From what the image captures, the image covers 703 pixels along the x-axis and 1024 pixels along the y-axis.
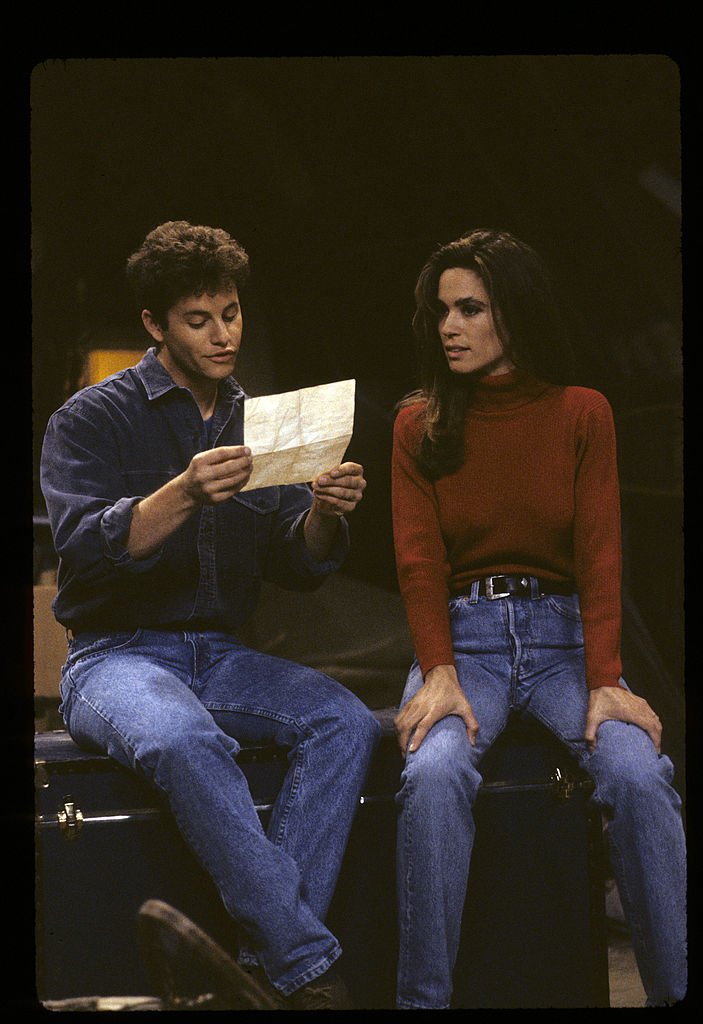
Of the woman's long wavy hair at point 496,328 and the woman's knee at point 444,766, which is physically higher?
the woman's long wavy hair at point 496,328

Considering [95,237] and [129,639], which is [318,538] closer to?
[129,639]

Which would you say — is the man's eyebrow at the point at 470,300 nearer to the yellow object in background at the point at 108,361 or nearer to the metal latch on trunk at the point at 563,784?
the yellow object in background at the point at 108,361

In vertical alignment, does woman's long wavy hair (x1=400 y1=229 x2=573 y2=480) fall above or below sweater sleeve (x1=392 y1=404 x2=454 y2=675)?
above

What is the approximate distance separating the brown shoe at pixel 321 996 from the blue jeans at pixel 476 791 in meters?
0.15

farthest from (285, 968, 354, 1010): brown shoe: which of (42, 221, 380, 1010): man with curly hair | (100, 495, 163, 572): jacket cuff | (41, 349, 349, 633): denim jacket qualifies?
(100, 495, 163, 572): jacket cuff

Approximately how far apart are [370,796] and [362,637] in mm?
411

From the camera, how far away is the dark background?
2.53 m

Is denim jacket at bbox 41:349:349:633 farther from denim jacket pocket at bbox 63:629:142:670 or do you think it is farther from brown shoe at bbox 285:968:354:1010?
brown shoe at bbox 285:968:354:1010

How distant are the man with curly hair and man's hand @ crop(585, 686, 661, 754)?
17.7 inches

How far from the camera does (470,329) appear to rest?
2557 millimetres

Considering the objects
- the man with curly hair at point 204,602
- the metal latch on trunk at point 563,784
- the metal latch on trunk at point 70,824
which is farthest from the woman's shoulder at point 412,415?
the metal latch on trunk at point 70,824

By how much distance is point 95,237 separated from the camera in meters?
2.54

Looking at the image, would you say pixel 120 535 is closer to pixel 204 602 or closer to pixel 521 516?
pixel 204 602

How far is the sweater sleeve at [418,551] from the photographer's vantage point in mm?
2436
